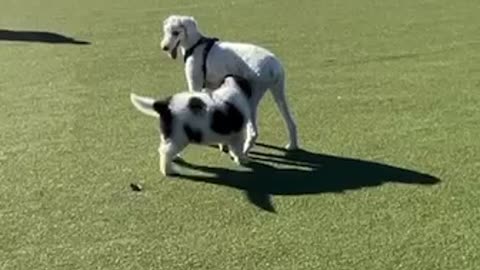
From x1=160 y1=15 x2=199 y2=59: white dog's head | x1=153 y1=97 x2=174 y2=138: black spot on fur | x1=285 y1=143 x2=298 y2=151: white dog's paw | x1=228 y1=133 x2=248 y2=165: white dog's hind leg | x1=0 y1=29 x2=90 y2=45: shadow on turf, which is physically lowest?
x1=0 y1=29 x2=90 y2=45: shadow on turf

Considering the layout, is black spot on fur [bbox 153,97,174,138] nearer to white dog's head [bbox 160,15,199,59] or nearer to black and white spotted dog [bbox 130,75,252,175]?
black and white spotted dog [bbox 130,75,252,175]

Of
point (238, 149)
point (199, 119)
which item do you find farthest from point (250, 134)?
point (199, 119)

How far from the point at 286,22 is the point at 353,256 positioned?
600cm

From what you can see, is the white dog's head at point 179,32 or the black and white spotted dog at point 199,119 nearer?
the black and white spotted dog at point 199,119

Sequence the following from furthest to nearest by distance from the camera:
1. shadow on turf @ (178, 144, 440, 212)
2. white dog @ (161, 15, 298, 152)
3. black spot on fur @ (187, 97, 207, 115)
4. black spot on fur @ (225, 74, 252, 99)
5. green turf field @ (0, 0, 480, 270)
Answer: white dog @ (161, 15, 298, 152)
black spot on fur @ (225, 74, 252, 99)
black spot on fur @ (187, 97, 207, 115)
shadow on turf @ (178, 144, 440, 212)
green turf field @ (0, 0, 480, 270)

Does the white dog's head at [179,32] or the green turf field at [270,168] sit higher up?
the white dog's head at [179,32]

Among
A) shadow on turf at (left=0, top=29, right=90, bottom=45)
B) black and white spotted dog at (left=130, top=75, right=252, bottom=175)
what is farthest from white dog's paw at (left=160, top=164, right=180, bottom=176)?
shadow on turf at (left=0, top=29, right=90, bottom=45)

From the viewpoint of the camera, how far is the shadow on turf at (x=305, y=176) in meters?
4.10

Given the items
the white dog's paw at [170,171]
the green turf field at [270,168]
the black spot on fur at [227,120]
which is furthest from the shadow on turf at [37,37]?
the black spot on fur at [227,120]

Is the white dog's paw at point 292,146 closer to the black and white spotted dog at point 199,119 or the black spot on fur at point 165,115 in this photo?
the black and white spotted dog at point 199,119

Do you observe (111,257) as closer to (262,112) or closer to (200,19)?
(262,112)

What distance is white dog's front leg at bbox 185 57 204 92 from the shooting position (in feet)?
15.8

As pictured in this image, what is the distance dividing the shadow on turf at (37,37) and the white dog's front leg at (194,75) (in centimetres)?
356

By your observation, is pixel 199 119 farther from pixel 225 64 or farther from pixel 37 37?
pixel 37 37
